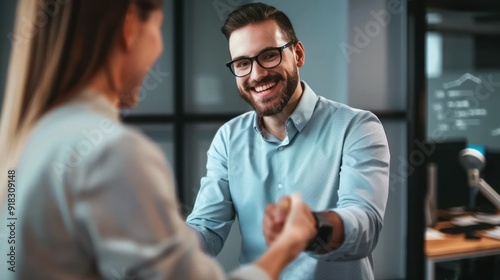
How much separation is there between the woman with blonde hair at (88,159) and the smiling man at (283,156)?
36 centimetres

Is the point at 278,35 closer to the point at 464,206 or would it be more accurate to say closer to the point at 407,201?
the point at 407,201

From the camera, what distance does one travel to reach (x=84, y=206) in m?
0.41

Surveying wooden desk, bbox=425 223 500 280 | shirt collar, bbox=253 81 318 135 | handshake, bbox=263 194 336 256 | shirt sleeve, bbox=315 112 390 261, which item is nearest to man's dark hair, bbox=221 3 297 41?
shirt collar, bbox=253 81 318 135

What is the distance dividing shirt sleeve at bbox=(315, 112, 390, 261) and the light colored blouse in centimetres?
35

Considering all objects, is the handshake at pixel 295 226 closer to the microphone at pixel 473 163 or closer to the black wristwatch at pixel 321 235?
the black wristwatch at pixel 321 235

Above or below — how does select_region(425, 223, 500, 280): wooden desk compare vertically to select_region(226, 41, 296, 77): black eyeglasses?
below

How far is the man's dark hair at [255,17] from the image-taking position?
867mm

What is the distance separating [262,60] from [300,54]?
102 mm

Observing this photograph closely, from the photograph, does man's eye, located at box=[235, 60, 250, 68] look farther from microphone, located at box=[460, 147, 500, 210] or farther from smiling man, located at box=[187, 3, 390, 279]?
microphone, located at box=[460, 147, 500, 210]

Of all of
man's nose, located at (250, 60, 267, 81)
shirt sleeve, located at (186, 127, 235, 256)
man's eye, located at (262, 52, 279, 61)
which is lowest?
shirt sleeve, located at (186, 127, 235, 256)

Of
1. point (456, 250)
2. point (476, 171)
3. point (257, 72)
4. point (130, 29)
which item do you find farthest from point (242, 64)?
point (456, 250)

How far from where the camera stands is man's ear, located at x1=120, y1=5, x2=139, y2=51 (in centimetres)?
49

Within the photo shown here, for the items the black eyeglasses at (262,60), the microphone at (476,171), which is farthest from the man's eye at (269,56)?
the microphone at (476,171)

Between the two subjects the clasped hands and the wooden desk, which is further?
the wooden desk
